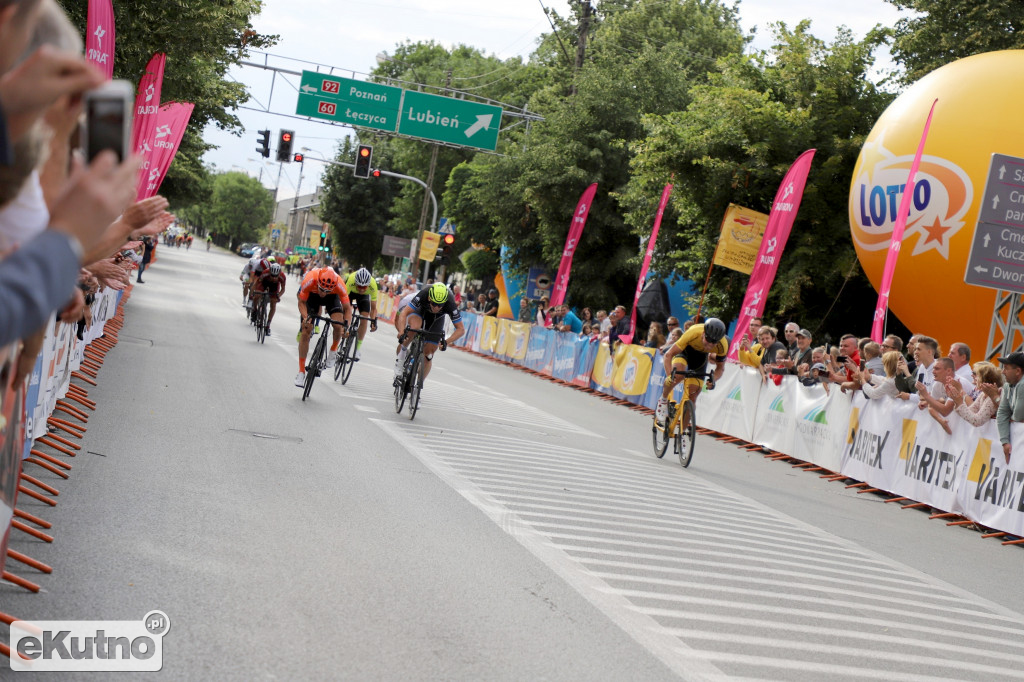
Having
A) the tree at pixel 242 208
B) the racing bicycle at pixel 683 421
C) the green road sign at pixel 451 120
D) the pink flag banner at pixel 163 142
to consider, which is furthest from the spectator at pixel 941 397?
the tree at pixel 242 208

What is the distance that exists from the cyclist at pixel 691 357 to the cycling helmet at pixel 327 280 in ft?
14.6

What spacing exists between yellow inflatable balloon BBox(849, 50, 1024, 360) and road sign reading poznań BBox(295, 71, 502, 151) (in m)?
20.3

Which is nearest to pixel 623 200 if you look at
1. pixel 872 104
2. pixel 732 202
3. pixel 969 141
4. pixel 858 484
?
pixel 732 202

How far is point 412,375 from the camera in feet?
45.5

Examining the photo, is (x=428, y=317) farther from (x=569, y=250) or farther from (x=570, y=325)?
(x=569, y=250)

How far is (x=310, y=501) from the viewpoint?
783 centimetres

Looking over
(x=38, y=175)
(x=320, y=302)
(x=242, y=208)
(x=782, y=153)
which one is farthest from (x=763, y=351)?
(x=242, y=208)

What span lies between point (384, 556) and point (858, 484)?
9.45 metres

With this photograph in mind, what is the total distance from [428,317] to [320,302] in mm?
1608

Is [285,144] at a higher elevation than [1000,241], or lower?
higher

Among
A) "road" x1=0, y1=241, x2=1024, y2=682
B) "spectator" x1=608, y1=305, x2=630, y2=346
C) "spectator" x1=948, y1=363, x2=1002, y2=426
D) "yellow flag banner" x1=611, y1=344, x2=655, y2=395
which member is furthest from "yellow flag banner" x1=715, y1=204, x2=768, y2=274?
"spectator" x1=948, y1=363, x2=1002, y2=426

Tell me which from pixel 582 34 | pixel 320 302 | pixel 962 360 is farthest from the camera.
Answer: pixel 582 34

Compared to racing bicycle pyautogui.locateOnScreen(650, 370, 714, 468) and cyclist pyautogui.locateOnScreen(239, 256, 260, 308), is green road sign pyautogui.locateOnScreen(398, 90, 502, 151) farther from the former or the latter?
racing bicycle pyautogui.locateOnScreen(650, 370, 714, 468)

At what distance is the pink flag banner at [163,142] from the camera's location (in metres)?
16.1
